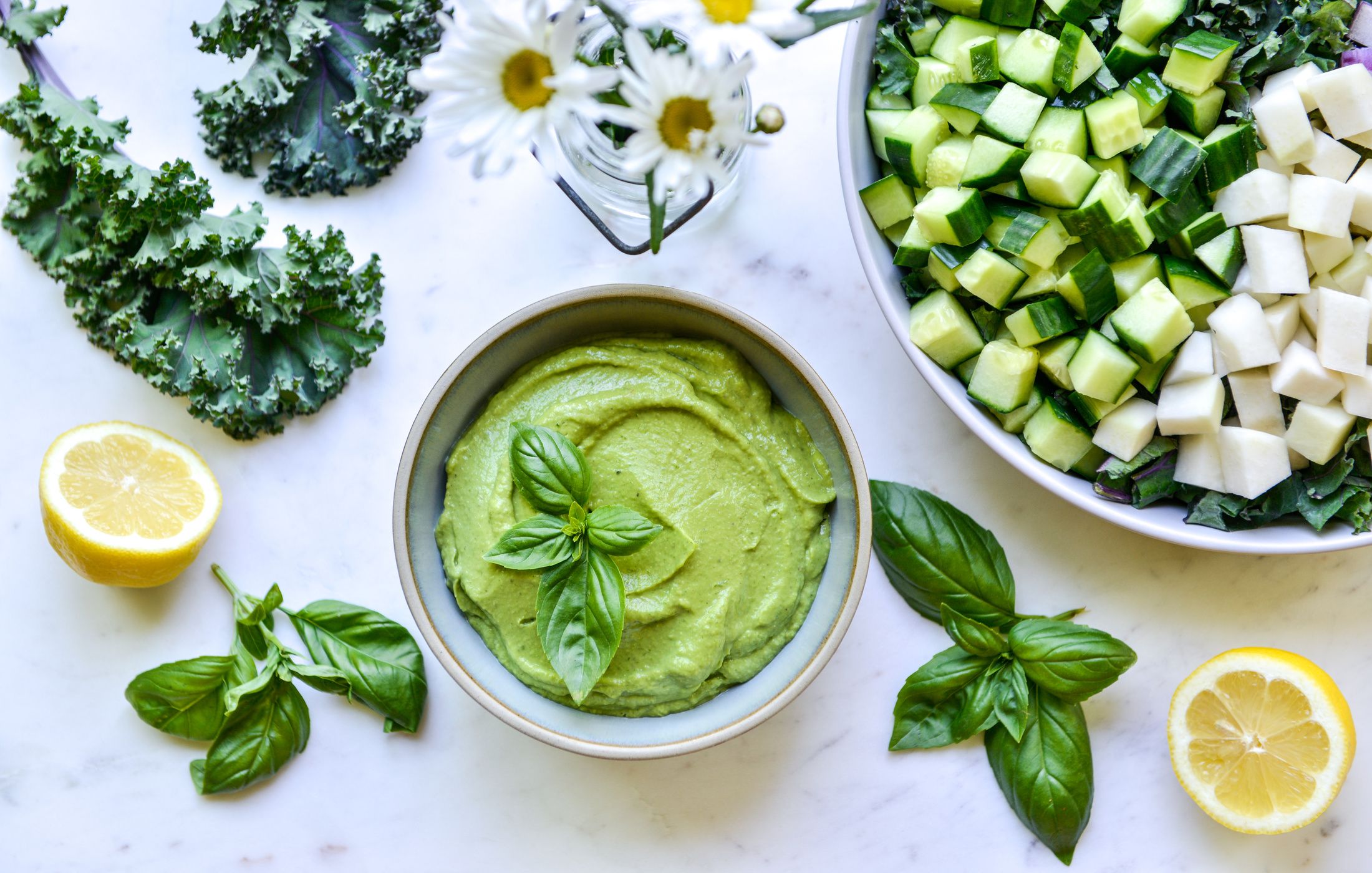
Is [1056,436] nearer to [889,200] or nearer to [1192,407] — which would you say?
[1192,407]

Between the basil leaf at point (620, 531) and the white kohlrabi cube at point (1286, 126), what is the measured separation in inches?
49.5

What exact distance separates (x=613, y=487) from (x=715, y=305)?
378mm

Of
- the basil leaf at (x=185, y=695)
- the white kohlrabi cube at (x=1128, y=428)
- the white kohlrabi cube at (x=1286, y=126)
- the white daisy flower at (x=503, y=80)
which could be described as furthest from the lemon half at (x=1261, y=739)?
the basil leaf at (x=185, y=695)

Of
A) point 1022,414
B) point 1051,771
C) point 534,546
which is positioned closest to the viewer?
point 534,546

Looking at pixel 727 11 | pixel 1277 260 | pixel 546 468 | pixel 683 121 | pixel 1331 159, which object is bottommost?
pixel 546 468

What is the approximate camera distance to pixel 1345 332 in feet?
5.80

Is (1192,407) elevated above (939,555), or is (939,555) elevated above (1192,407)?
(1192,407)

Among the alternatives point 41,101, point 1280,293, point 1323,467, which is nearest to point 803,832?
point 1323,467

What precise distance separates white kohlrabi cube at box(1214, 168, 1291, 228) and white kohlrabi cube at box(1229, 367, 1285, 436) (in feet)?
0.90

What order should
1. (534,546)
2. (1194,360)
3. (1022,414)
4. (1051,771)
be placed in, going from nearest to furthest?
(534,546) < (1194,360) < (1022,414) < (1051,771)

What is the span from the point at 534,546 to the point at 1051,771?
3.74ft

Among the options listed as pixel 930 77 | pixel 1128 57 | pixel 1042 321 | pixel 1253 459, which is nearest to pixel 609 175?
pixel 930 77

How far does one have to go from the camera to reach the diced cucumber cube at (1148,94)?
1.80 meters

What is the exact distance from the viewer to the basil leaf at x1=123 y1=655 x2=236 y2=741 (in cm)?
208
